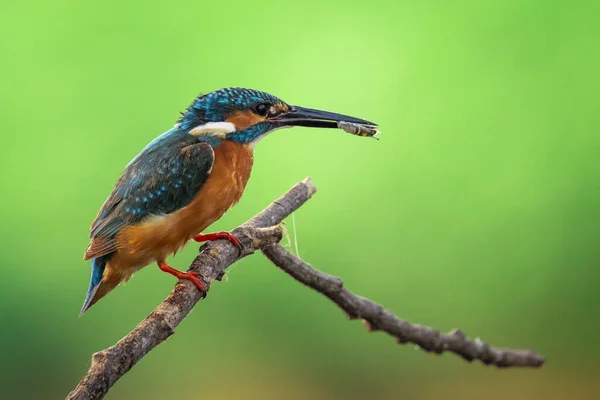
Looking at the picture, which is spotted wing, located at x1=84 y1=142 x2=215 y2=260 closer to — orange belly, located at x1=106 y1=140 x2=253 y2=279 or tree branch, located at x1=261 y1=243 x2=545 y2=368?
orange belly, located at x1=106 y1=140 x2=253 y2=279

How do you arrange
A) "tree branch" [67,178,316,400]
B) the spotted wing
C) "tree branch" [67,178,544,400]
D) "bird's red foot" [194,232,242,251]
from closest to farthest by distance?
"tree branch" [67,178,316,400] → "tree branch" [67,178,544,400] → the spotted wing → "bird's red foot" [194,232,242,251]

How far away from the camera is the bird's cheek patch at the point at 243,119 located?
1.69 meters

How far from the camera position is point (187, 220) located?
1.62 meters

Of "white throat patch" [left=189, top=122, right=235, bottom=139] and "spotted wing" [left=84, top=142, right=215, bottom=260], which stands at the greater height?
"white throat patch" [left=189, top=122, right=235, bottom=139]

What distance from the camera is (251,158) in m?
1.75

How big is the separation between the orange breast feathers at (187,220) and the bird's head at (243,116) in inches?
1.5

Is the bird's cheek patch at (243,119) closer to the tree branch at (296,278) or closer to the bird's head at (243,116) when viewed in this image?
the bird's head at (243,116)

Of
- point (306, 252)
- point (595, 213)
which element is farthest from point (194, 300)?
point (595, 213)

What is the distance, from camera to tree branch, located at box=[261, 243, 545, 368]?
68.5 inches

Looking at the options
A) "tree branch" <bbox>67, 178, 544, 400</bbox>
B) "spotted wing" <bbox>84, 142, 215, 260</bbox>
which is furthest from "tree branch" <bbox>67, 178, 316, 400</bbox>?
"spotted wing" <bbox>84, 142, 215, 260</bbox>

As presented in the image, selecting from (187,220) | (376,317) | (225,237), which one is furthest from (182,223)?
(376,317)

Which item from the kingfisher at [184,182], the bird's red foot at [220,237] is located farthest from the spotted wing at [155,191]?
the bird's red foot at [220,237]

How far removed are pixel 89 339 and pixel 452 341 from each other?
124 centimetres

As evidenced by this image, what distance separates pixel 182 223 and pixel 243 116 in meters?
0.28
